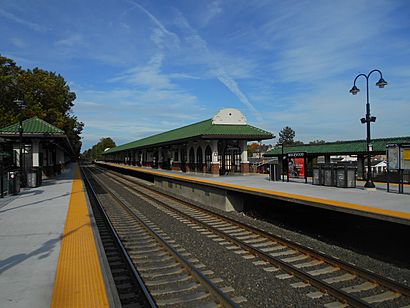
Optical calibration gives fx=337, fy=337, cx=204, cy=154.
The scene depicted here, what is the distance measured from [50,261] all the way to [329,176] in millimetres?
12025

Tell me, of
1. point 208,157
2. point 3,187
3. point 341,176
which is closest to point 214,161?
point 208,157

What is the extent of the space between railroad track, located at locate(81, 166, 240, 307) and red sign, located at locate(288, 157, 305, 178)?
976cm

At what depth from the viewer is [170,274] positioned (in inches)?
264

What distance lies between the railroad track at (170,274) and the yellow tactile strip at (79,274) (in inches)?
42.8

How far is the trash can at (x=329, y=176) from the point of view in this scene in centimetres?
1466

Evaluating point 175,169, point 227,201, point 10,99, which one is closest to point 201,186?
point 227,201

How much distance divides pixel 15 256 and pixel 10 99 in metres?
45.4

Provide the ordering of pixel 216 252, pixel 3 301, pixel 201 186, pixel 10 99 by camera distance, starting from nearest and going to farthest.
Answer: pixel 3 301 < pixel 216 252 < pixel 201 186 < pixel 10 99

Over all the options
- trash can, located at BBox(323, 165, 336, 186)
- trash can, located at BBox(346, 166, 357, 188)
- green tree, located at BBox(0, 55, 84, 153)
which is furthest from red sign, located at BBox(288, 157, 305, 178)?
green tree, located at BBox(0, 55, 84, 153)

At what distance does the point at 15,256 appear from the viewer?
6.52m

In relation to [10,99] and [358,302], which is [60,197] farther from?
[10,99]

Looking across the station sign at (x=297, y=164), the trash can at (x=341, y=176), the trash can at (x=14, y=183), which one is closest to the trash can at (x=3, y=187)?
the trash can at (x=14, y=183)

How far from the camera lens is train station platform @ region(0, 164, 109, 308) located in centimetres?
446

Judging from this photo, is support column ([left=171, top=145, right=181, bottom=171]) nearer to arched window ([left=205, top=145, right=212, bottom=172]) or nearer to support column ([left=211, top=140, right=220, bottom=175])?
arched window ([left=205, top=145, right=212, bottom=172])
